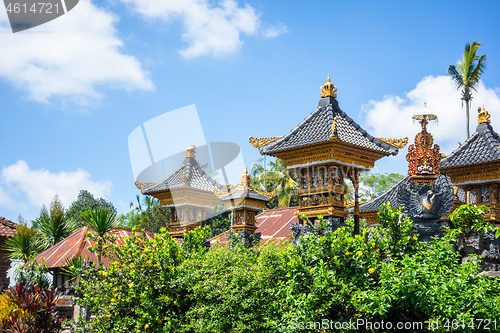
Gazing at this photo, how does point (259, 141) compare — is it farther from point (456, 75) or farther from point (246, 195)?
point (456, 75)

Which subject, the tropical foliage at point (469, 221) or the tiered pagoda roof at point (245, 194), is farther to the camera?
the tiered pagoda roof at point (245, 194)

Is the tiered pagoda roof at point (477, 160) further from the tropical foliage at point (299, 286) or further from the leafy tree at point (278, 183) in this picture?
the leafy tree at point (278, 183)

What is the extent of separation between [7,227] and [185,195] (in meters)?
8.24

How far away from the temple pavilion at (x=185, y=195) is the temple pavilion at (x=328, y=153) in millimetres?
5018

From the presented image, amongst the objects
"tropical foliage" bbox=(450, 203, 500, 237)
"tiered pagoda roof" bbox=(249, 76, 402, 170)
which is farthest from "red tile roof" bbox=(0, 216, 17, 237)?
"tropical foliage" bbox=(450, 203, 500, 237)

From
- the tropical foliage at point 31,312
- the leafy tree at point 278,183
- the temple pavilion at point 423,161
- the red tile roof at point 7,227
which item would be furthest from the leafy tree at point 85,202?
the temple pavilion at point 423,161

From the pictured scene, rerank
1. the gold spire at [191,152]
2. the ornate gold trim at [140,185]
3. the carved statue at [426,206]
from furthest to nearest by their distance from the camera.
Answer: the gold spire at [191,152] → the ornate gold trim at [140,185] → the carved statue at [426,206]

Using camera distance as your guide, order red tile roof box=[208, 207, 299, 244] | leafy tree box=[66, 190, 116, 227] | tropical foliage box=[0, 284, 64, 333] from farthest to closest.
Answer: leafy tree box=[66, 190, 116, 227] → red tile roof box=[208, 207, 299, 244] → tropical foliage box=[0, 284, 64, 333]

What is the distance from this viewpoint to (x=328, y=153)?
1190 cm

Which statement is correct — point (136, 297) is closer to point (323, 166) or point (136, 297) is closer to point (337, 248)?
point (337, 248)

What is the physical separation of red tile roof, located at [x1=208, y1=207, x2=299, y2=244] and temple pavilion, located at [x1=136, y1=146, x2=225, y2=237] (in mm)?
2332

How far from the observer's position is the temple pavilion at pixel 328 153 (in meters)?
11.9

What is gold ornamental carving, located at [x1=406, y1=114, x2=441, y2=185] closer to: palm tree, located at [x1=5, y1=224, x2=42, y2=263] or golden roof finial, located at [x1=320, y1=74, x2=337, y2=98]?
golden roof finial, located at [x1=320, y1=74, x2=337, y2=98]

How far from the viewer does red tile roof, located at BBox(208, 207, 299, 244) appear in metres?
20.1
